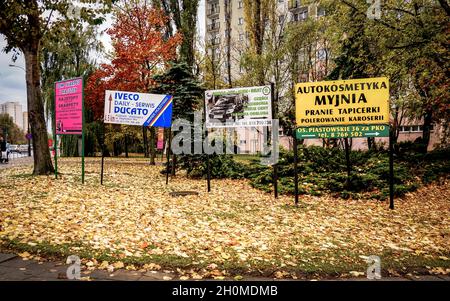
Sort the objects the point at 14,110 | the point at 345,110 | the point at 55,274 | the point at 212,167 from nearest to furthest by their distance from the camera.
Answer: the point at 55,274
the point at 345,110
the point at 212,167
the point at 14,110

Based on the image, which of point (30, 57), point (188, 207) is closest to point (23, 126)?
point (30, 57)

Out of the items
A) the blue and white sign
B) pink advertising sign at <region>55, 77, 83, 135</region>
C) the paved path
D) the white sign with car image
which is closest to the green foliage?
the blue and white sign

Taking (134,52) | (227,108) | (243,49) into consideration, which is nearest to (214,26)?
(243,49)

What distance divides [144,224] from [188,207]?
188cm

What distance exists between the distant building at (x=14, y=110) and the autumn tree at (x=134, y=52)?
104m

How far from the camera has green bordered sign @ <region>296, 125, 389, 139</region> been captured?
844 cm

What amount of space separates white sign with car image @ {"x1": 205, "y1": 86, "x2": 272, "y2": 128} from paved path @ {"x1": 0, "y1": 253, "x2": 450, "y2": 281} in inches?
246

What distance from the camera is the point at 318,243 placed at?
5.47 m

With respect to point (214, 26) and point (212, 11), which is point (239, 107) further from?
point (212, 11)

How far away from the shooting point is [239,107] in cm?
987

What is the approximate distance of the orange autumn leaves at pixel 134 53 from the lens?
2053 cm

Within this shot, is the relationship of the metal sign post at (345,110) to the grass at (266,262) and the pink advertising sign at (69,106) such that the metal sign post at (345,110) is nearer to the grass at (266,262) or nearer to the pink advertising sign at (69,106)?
the grass at (266,262)

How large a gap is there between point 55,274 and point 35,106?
1080cm

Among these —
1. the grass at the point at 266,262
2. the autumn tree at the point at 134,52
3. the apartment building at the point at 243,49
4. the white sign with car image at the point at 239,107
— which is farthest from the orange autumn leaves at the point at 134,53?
the grass at the point at 266,262
